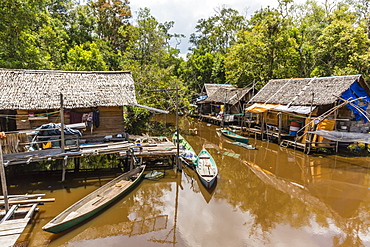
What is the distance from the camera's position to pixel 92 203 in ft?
28.8

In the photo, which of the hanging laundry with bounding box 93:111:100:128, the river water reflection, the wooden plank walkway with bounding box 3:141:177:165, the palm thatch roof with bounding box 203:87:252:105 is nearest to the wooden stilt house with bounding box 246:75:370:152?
the river water reflection

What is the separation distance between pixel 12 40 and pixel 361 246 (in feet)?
73.9

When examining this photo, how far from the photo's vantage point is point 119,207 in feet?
31.0

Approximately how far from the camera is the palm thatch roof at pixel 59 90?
11.7 m

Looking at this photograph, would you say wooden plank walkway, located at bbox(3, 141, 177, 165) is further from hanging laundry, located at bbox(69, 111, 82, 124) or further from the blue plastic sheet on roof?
the blue plastic sheet on roof

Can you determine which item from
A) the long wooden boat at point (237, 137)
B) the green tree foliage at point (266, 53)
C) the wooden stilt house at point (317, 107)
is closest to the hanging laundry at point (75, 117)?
the long wooden boat at point (237, 137)

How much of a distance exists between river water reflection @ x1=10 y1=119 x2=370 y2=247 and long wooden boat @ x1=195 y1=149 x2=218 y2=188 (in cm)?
52

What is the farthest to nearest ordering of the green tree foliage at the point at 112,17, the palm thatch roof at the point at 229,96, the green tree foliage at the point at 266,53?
the green tree foliage at the point at 112,17, the green tree foliage at the point at 266,53, the palm thatch roof at the point at 229,96

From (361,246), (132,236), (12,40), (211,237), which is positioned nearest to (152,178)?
(132,236)

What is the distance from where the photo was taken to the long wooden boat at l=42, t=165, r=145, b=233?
7332 mm

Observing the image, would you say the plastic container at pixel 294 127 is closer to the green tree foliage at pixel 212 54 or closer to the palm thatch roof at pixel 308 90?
the palm thatch roof at pixel 308 90

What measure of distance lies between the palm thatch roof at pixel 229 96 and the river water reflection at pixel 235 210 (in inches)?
502

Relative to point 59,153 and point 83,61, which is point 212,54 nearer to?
point 83,61

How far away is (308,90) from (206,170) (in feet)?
39.0
